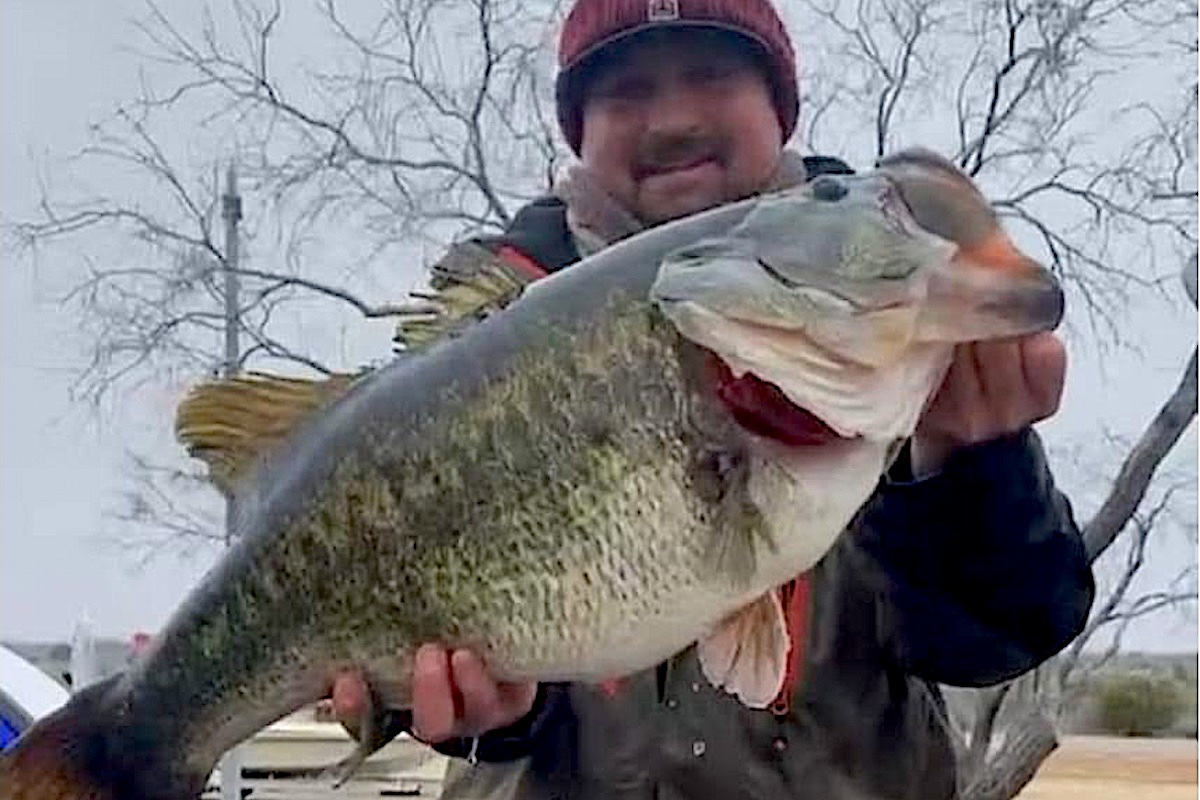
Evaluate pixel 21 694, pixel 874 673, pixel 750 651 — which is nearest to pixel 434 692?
pixel 750 651

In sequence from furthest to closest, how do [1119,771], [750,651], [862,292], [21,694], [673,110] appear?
[1119,771] → [21,694] → [673,110] → [750,651] → [862,292]

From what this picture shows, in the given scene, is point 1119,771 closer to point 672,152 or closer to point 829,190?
point 672,152

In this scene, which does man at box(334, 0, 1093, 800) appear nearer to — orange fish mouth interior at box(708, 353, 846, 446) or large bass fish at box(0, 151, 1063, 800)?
large bass fish at box(0, 151, 1063, 800)

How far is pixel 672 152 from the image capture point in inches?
82.7

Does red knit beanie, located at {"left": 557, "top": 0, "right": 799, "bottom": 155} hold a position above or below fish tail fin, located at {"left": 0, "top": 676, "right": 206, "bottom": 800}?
above

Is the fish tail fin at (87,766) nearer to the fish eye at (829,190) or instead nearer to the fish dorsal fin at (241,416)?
the fish dorsal fin at (241,416)

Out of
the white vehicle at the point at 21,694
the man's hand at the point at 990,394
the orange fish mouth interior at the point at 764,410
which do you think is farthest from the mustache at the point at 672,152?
the white vehicle at the point at 21,694

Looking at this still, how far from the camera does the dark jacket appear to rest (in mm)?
1878

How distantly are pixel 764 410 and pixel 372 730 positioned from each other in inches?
20.2

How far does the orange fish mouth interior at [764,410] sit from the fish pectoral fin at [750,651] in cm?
16

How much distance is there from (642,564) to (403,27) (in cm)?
625

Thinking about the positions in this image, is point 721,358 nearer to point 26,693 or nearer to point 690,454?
point 690,454

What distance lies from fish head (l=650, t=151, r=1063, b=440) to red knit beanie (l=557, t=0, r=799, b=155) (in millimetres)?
600

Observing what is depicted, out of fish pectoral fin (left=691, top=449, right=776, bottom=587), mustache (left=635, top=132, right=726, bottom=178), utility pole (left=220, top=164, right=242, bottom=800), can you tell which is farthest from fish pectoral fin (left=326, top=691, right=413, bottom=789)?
utility pole (left=220, top=164, right=242, bottom=800)
